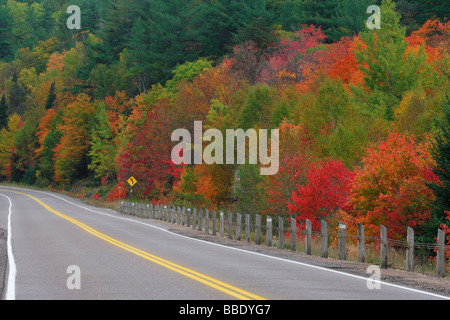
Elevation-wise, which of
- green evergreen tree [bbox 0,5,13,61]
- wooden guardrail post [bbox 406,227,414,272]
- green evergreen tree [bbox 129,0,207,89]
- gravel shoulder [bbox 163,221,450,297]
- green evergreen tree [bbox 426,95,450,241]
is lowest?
gravel shoulder [bbox 163,221,450,297]

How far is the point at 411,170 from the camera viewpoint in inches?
1129

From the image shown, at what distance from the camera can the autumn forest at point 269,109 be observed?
96.0ft

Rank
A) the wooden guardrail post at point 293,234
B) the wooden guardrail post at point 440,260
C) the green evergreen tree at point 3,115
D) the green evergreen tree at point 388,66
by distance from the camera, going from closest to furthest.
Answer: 1. the wooden guardrail post at point 440,260
2. the wooden guardrail post at point 293,234
3. the green evergreen tree at point 388,66
4. the green evergreen tree at point 3,115

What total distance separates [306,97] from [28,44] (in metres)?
145

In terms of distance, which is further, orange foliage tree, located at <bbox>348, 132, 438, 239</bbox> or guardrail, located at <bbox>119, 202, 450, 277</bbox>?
orange foliage tree, located at <bbox>348, 132, 438, 239</bbox>

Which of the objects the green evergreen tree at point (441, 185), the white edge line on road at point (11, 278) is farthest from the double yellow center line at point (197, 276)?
the green evergreen tree at point (441, 185)

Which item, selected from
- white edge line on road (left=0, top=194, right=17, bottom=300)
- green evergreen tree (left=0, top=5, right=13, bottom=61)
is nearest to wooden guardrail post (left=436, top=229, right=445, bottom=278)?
white edge line on road (left=0, top=194, right=17, bottom=300)

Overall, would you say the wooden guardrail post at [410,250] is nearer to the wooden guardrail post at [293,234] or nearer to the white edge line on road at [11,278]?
the wooden guardrail post at [293,234]

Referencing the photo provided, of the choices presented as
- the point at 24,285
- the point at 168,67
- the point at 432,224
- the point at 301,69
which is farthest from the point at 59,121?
the point at 24,285

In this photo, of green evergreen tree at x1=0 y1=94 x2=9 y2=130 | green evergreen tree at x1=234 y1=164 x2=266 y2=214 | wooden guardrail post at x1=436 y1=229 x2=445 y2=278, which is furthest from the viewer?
green evergreen tree at x1=0 y1=94 x2=9 y2=130

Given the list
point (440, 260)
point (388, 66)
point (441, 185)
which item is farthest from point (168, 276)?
point (388, 66)

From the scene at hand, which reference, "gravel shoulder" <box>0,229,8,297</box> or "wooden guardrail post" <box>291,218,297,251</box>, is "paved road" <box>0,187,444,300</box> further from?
"wooden guardrail post" <box>291,218,297,251</box>

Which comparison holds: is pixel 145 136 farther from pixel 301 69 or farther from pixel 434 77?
pixel 434 77

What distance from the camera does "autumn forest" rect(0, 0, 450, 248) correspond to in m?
29.2
